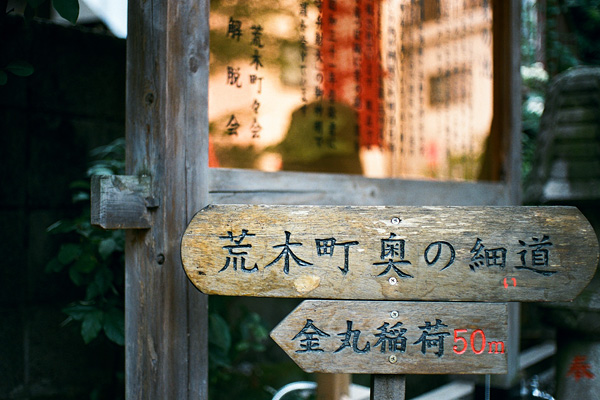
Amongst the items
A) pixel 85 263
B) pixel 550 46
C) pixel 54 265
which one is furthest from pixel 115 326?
pixel 550 46

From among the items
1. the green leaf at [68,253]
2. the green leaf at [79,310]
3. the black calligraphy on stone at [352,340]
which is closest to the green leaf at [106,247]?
the green leaf at [68,253]

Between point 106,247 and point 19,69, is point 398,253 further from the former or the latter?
point 19,69

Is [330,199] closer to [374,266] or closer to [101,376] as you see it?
[374,266]

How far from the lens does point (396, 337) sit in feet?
5.36

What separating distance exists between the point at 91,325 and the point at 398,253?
1.39m

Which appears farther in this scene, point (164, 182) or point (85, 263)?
point (85, 263)

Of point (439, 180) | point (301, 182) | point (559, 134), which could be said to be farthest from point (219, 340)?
point (559, 134)

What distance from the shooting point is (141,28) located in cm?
191

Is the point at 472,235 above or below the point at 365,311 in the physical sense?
above

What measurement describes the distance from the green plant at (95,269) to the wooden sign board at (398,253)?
32.7 inches

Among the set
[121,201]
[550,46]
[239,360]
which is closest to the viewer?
[121,201]

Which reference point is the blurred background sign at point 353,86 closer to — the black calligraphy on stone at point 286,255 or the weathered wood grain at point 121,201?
the weathered wood grain at point 121,201

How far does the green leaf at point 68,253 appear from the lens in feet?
7.32

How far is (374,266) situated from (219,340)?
3.50 feet
